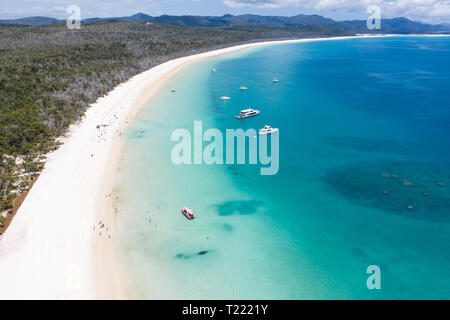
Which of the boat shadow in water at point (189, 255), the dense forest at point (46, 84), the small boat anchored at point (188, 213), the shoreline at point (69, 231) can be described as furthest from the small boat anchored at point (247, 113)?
the boat shadow in water at point (189, 255)

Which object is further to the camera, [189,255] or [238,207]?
[238,207]

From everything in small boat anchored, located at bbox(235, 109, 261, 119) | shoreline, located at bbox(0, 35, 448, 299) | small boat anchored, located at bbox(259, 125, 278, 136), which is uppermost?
small boat anchored, located at bbox(235, 109, 261, 119)

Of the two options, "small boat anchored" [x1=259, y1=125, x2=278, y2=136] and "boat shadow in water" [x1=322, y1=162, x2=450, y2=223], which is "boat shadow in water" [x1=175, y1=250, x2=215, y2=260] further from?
"small boat anchored" [x1=259, y1=125, x2=278, y2=136]

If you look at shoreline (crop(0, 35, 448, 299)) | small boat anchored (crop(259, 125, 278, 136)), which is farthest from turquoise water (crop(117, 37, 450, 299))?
small boat anchored (crop(259, 125, 278, 136))

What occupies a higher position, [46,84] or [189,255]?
[46,84]

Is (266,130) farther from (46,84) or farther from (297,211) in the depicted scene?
(46,84)

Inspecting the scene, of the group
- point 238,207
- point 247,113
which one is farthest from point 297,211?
point 247,113
